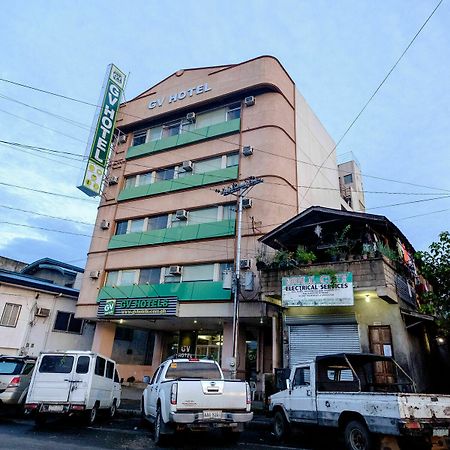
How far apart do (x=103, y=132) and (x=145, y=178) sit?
14.5ft

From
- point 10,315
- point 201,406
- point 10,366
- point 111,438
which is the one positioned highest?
point 10,315

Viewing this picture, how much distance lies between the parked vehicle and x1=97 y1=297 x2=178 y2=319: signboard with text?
8338mm

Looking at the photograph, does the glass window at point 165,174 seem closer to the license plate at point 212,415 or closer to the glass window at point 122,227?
the glass window at point 122,227

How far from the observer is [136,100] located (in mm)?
29297

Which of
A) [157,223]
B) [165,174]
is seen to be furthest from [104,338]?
[165,174]

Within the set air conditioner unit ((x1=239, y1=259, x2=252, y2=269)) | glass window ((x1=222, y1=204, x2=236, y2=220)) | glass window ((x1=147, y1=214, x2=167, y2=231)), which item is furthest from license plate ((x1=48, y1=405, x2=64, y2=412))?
glass window ((x1=147, y1=214, x2=167, y2=231))

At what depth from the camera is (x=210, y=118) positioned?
2572 centimetres

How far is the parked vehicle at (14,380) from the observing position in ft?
36.2

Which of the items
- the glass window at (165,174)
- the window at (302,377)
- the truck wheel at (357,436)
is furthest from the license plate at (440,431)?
the glass window at (165,174)

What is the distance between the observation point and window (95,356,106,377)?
11056 millimetres

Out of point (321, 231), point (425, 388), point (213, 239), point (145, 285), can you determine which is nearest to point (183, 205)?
point (213, 239)

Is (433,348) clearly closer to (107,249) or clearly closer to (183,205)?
(183,205)

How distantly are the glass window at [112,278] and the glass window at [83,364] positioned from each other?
13.5m

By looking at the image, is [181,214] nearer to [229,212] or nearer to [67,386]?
[229,212]
